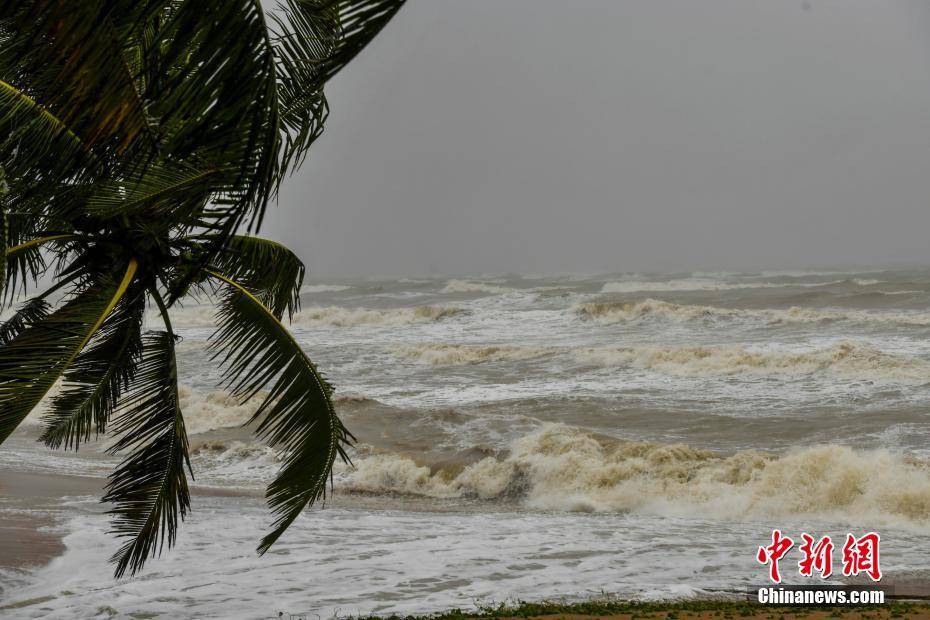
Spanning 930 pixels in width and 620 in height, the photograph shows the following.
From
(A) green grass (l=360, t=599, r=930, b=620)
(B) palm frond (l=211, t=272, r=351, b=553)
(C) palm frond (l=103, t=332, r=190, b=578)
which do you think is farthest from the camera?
(A) green grass (l=360, t=599, r=930, b=620)

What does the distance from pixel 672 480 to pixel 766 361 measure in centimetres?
1081

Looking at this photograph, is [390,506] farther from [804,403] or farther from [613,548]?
[804,403]

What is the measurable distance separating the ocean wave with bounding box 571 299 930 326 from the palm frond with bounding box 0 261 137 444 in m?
28.4

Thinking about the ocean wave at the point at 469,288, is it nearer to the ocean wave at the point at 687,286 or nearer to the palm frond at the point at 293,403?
the ocean wave at the point at 687,286

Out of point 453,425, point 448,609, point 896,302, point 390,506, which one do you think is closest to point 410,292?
point 896,302

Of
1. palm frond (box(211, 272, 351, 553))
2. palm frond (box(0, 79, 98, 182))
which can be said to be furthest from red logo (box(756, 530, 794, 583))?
palm frond (box(0, 79, 98, 182))

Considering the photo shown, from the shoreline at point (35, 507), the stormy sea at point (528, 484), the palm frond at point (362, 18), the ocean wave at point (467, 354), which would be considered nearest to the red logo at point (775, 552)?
the stormy sea at point (528, 484)

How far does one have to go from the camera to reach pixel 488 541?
8.48 meters

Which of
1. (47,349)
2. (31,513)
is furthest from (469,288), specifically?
(47,349)

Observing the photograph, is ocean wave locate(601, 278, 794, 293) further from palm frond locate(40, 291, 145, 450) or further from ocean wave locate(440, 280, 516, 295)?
palm frond locate(40, 291, 145, 450)

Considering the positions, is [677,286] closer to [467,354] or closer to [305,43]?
[467,354]

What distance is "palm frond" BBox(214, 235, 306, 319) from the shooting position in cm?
577

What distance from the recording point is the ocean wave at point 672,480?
385 inches

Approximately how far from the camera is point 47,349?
3.92 meters
